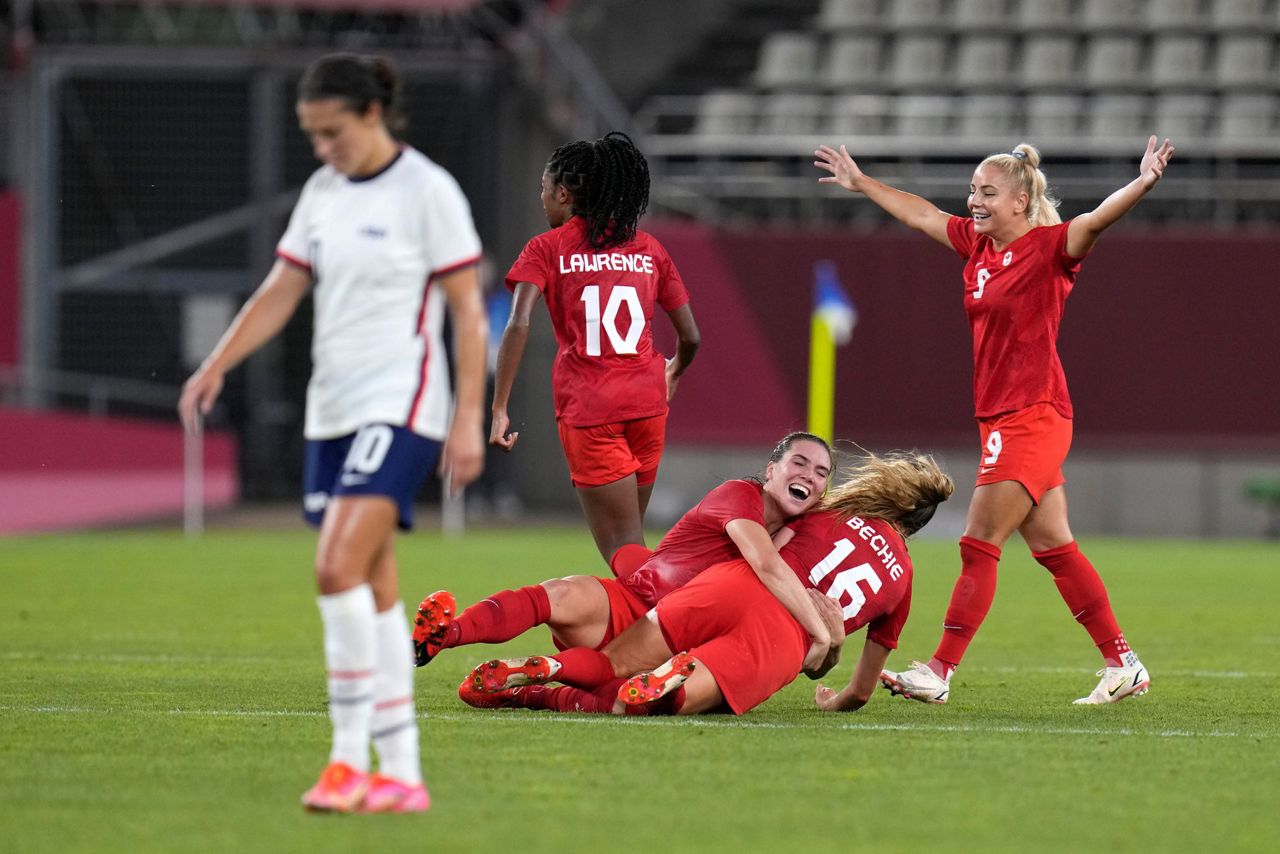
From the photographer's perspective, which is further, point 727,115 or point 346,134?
point 727,115

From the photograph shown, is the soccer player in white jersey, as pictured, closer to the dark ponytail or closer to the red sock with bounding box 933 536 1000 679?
the dark ponytail

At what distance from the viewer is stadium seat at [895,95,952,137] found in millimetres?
24500

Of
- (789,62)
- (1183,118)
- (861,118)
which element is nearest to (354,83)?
(861,118)

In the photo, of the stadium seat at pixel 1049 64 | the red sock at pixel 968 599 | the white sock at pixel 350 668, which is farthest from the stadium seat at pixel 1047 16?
the white sock at pixel 350 668

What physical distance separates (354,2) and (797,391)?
757 centimetres

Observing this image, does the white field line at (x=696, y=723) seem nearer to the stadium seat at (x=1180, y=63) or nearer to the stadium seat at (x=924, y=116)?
the stadium seat at (x=924, y=116)

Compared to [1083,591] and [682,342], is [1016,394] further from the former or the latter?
[682,342]

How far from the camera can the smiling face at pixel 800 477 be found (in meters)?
6.69

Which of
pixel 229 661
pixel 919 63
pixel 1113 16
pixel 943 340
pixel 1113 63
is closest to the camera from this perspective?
pixel 229 661

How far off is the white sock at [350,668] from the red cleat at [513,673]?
185 cm

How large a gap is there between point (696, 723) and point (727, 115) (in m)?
19.6

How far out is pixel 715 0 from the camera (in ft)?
88.5

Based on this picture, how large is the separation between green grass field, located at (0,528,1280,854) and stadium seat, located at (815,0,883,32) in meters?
17.5

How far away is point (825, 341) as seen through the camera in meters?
23.9
